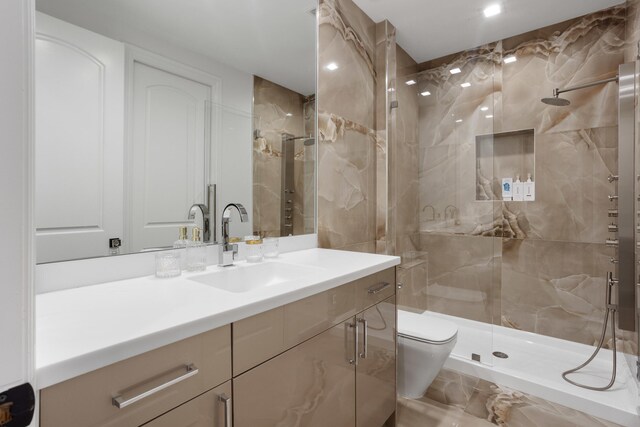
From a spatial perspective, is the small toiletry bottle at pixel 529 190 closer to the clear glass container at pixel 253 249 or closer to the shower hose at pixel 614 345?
the shower hose at pixel 614 345

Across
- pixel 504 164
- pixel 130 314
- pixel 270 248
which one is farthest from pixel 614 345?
pixel 130 314

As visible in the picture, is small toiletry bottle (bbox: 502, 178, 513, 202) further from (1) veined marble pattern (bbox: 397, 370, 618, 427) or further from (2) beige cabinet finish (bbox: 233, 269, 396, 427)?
(2) beige cabinet finish (bbox: 233, 269, 396, 427)

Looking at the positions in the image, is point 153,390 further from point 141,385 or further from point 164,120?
point 164,120

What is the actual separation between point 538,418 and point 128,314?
82.5 inches

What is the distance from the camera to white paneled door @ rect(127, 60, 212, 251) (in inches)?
45.1

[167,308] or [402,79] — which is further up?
[402,79]

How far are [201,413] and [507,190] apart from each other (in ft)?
8.95

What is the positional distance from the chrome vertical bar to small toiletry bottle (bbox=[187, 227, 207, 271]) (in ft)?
7.29

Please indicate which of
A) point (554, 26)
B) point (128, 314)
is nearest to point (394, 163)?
point (554, 26)

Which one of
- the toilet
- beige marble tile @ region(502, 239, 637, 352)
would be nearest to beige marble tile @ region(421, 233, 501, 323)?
beige marble tile @ region(502, 239, 637, 352)

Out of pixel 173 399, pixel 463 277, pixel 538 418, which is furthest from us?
pixel 463 277

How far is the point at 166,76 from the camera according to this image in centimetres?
122

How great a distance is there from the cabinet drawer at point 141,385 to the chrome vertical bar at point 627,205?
7.17 ft

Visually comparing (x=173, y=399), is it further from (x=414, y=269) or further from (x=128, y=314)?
(x=414, y=269)
